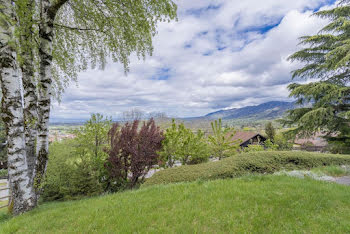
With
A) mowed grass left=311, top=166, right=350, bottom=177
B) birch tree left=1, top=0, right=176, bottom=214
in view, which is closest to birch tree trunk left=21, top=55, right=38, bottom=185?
birch tree left=1, top=0, right=176, bottom=214

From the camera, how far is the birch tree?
3.59 metres

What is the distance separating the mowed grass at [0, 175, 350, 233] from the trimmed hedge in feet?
6.26

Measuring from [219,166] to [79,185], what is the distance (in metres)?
5.71

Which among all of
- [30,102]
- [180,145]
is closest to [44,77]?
[30,102]

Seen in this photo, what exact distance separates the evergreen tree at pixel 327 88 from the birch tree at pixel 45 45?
11.0 metres

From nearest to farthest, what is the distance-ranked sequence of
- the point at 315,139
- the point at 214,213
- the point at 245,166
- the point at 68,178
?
the point at 214,213
the point at 245,166
the point at 68,178
the point at 315,139

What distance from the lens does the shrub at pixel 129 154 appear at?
708cm

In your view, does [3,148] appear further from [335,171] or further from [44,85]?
[335,171]

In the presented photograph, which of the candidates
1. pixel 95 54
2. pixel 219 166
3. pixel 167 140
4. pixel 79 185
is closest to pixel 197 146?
pixel 167 140

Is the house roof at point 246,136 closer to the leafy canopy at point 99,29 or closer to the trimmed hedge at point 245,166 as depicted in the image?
the trimmed hedge at point 245,166

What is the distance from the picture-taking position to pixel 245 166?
6.50 metres

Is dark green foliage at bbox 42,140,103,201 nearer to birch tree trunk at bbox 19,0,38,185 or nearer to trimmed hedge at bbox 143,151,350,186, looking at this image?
birch tree trunk at bbox 19,0,38,185

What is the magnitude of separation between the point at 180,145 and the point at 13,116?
276 inches

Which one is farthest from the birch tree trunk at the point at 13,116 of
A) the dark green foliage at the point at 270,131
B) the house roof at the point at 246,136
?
the house roof at the point at 246,136
